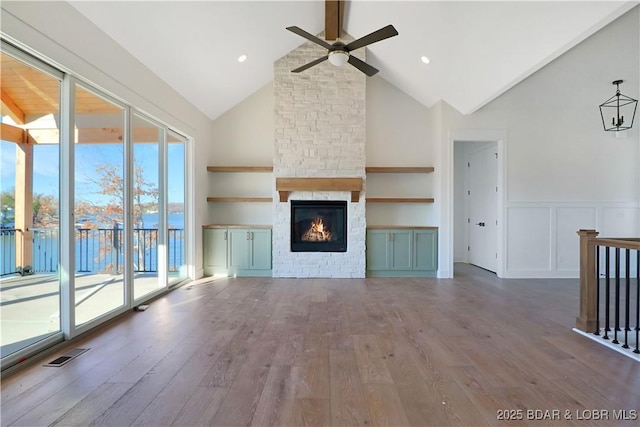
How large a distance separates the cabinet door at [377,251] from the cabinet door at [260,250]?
1817mm

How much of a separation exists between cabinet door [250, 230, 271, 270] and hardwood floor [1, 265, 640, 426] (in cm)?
182

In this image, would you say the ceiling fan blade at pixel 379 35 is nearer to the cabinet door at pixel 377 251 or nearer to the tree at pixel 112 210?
the tree at pixel 112 210

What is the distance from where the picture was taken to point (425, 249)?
5.67 m

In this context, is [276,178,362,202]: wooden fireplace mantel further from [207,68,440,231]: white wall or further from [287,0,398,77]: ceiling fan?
[287,0,398,77]: ceiling fan

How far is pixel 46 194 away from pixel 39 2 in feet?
4.90

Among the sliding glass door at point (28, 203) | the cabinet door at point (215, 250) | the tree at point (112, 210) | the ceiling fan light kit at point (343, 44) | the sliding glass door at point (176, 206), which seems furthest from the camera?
the cabinet door at point (215, 250)

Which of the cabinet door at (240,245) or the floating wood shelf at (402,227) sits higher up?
the floating wood shelf at (402,227)

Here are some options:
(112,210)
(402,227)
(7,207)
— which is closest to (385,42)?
(402,227)

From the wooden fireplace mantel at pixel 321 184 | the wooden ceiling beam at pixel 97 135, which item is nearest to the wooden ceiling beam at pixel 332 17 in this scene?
the wooden fireplace mantel at pixel 321 184

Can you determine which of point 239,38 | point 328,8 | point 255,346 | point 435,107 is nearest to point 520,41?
point 435,107

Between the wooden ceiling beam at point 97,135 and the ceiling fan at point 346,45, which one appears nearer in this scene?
the wooden ceiling beam at point 97,135

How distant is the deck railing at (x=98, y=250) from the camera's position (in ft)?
8.16

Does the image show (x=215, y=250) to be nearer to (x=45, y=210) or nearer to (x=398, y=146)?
(x=45, y=210)

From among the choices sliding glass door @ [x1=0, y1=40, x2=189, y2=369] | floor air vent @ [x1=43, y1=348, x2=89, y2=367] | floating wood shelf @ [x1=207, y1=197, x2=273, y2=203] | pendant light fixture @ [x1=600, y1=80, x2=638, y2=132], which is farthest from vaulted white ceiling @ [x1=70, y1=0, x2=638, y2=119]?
floor air vent @ [x1=43, y1=348, x2=89, y2=367]
